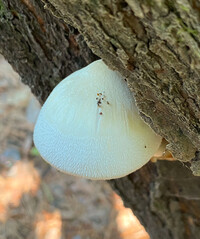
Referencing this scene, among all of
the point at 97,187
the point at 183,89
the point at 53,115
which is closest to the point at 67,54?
the point at 53,115

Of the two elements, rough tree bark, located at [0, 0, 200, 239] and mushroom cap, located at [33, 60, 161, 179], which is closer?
rough tree bark, located at [0, 0, 200, 239]

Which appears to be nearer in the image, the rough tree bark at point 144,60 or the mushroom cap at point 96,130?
the rough tree bark at point 144,60

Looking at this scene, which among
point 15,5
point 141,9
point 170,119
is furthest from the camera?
point 15,5

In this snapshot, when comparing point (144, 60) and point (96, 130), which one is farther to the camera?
point (96, 130)

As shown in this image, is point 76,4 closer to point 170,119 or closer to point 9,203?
point 170,119
